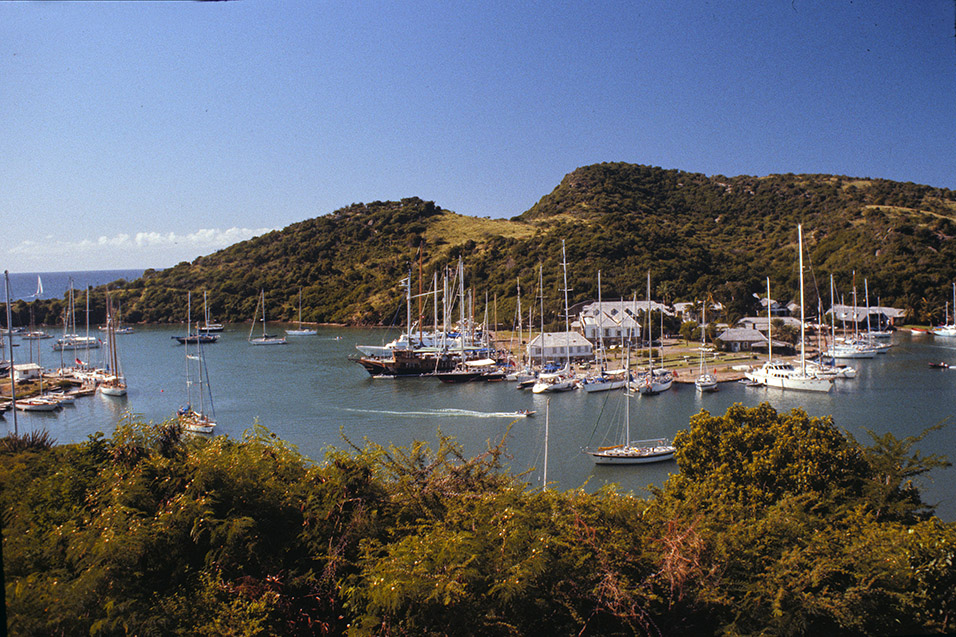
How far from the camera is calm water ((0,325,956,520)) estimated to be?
58.2ft

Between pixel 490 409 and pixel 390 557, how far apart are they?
1900cm

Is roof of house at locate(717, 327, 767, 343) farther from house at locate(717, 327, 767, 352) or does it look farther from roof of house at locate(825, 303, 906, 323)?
roof of house at locate(825, 303, 906, 323)

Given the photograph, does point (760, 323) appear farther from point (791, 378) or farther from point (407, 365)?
point (407, 365)

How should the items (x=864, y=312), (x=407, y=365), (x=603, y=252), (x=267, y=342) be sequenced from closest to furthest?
(x=407, y=365)
(x=864, y=312)
(x=267, y=342)
(x=603, y=252)

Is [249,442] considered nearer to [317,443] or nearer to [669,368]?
[317,443]

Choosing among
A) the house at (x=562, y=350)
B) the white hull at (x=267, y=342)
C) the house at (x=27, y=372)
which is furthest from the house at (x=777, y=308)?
the house at (x=27, y=372)

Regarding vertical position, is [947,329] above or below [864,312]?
below

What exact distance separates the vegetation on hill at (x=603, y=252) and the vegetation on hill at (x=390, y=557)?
3794 cm

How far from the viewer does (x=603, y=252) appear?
2309 inches

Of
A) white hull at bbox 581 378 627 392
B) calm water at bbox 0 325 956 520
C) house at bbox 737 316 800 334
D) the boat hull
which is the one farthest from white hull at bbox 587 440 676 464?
house at bbox 737 316 800 334

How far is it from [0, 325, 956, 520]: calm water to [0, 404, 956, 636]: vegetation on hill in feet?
25.4

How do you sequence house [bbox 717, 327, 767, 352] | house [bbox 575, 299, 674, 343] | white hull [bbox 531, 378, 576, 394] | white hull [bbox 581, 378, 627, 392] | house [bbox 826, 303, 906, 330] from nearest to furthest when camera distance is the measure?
white hull [bbox 581, 378, 627, 392] → white hull [bbox 531, 378, 576, 394] → house [bbox 717, 327, 767, 352] → house [bbox 575, 299, 674, 343] → house [bbox 826, 303, 906, 330]

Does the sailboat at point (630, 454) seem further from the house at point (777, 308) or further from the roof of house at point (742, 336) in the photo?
the house at point (777, 308)

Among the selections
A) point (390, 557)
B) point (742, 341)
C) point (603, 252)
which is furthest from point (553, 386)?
point (603, 252)
